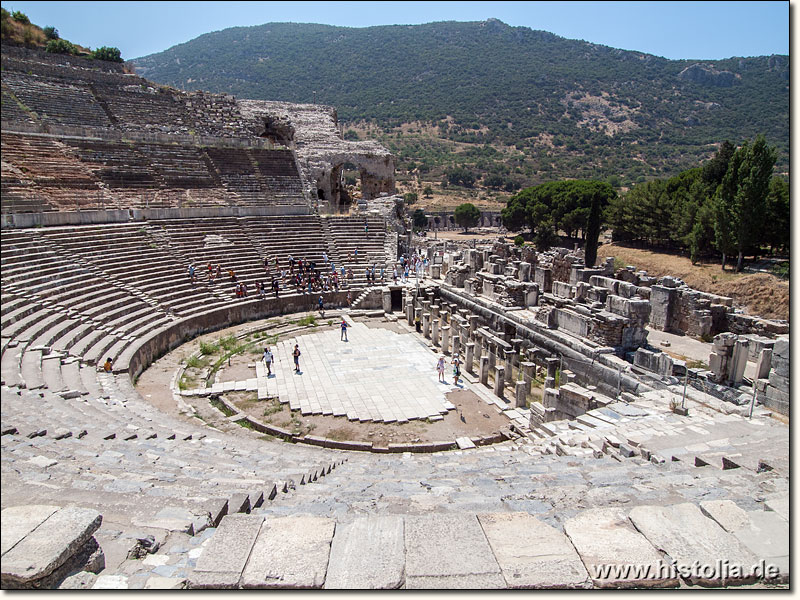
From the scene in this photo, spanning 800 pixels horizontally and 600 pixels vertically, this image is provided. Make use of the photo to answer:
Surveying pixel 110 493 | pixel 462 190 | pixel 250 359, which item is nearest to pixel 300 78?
pixel 462 190

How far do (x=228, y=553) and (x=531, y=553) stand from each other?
2.01m

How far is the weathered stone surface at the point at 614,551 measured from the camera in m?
3.18

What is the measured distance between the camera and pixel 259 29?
161125 millimetres

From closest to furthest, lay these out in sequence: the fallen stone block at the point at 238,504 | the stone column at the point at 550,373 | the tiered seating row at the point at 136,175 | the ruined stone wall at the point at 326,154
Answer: the fallen stone block at the point at 238,504
the stone column at the point at 550,373
the tiered seating row at the point at 136,175
the ruined stone wall at the point at 326,154

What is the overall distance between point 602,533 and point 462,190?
8053cm

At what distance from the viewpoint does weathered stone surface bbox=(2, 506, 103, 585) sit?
2562 millimetres

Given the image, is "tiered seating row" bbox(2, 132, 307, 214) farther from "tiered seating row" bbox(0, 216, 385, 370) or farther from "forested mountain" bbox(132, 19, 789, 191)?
"forested mountain" bbox(132, 19, 789, 191)

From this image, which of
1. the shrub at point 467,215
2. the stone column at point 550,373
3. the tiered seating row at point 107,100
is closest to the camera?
the stone column at point 550,373

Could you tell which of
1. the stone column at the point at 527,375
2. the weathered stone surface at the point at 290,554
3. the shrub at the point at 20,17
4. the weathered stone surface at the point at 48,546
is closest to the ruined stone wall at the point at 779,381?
the stone column at the point at 527,375

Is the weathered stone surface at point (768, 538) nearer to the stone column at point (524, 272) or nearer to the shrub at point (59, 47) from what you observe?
the stone column at point (524, 272)

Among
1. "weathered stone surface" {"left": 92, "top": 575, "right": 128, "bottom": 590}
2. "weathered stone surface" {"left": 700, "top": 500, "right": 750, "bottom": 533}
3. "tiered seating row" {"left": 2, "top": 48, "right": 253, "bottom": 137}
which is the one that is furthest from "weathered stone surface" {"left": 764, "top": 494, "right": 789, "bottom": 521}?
"tiered seating row" {"left": 2, "top": 48, "right": 253, "bottom": 137}

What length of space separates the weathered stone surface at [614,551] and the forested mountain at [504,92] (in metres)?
81.9

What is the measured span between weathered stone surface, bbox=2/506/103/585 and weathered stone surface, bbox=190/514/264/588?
72 centimetres

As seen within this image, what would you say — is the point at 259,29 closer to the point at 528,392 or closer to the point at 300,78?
the point at 300,78
